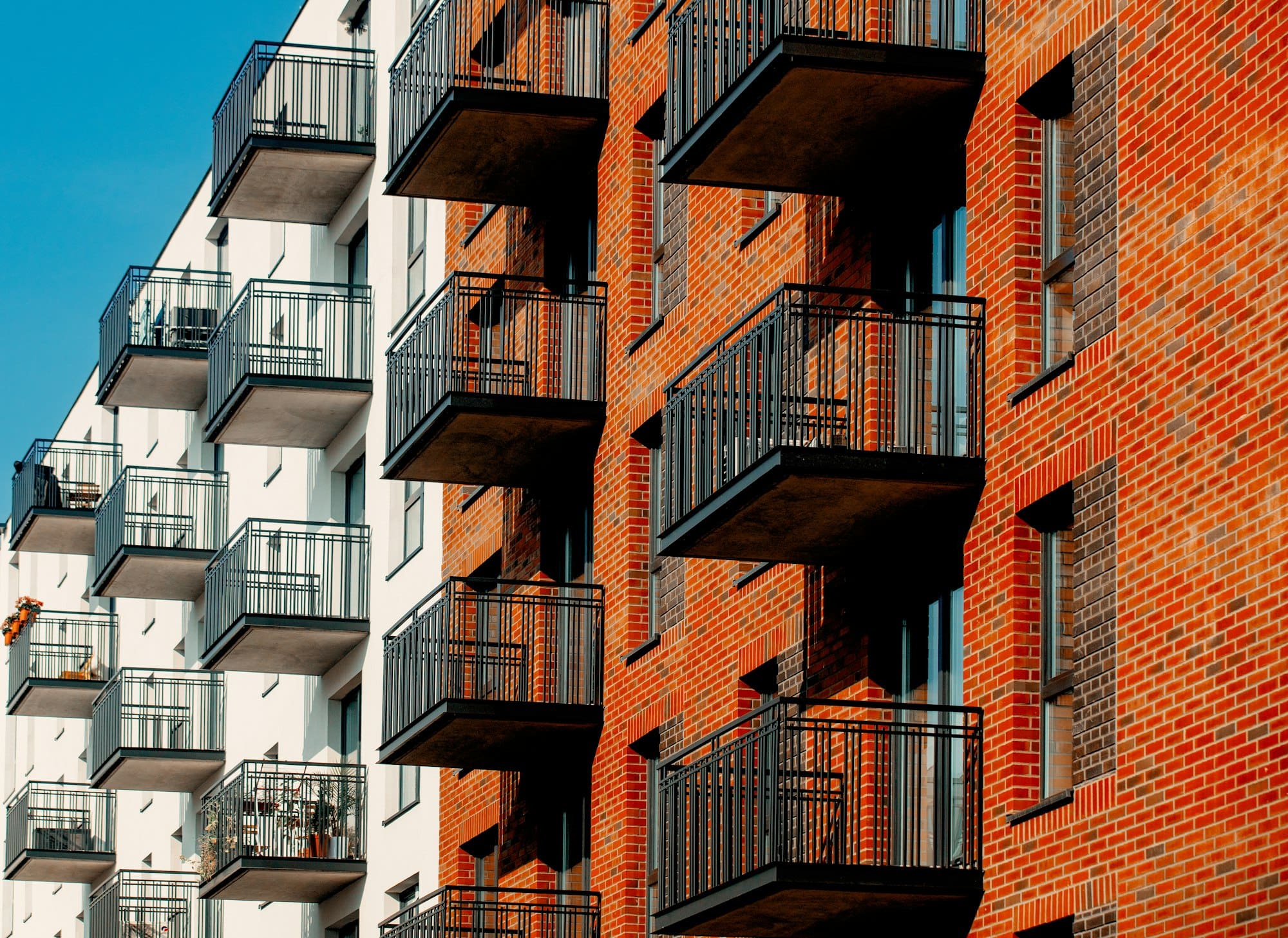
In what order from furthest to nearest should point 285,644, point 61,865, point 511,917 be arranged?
point 61,865
point 285,644
point 511,917

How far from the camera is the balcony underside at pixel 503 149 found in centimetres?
2575

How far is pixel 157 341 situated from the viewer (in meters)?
41.7

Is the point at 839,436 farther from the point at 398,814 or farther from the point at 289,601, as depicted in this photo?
the point at 289,601

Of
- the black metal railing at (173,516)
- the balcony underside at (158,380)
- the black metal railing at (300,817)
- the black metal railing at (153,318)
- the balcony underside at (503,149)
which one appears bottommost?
the black metal railing at (300,817)

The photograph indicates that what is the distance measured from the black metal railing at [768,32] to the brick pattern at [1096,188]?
1.62 meters

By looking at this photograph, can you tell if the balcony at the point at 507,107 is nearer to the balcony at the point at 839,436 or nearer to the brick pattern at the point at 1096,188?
the balcony at the point at 839,436

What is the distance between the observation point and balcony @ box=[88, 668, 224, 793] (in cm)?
3972

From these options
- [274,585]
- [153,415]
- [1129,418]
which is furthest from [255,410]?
[1129,418]

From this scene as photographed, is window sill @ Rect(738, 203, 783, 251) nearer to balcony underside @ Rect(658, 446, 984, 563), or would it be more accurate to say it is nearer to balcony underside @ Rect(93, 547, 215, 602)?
balcony underside @ Rect(658, 446, 984, 563)

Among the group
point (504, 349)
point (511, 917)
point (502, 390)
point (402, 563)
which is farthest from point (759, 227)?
point (402, 563)

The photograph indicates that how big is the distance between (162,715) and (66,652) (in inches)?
401

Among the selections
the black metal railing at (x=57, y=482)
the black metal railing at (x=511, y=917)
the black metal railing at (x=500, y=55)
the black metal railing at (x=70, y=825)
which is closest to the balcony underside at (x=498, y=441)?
the black metal railing at (x=500, y=55)

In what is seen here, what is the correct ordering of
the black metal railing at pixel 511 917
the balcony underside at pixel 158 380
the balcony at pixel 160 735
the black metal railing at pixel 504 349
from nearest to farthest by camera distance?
1. the black metal railing at pixel 511 917
2. the black metal railing at pixel 504 349
3. the balcony at pixel 160 735
4. the balcony underside at pixel 158 380

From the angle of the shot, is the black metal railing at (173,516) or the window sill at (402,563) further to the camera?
the black metal railing at (173,516)
